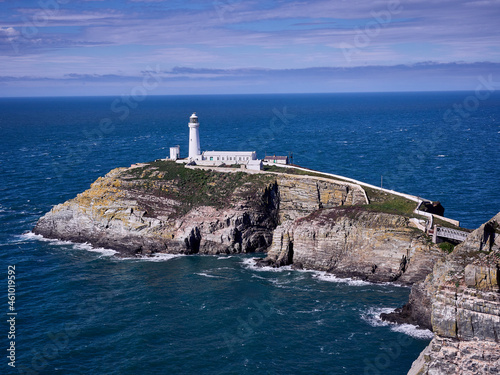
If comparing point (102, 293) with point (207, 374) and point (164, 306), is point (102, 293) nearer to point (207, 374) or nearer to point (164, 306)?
point (164, 306)

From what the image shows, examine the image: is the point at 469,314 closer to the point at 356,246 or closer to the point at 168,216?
the point at 356,246

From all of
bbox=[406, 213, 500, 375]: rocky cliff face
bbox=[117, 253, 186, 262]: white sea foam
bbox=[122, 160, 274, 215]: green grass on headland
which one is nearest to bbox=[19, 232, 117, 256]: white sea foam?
→ bbox=[117, 253, 186, 262]: white sea foam

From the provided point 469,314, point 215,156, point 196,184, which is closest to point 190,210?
point 196,184

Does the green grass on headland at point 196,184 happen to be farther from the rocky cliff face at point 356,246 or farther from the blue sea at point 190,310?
the rocky cliff face at point 356,246

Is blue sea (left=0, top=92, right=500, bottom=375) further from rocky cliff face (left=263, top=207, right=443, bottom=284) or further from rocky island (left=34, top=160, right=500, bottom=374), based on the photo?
rocky island (left=34, top=160, right=500, bottom=374)

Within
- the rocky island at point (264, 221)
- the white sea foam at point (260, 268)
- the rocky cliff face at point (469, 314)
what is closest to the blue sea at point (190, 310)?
the white sea foam at point (260, 268)

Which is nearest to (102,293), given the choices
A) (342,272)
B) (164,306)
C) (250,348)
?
(164,306)
